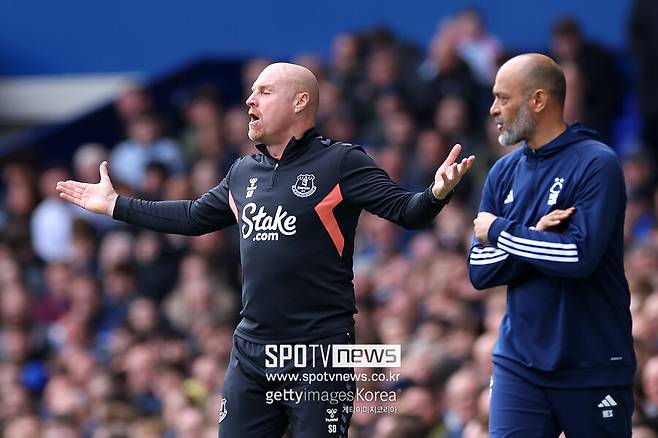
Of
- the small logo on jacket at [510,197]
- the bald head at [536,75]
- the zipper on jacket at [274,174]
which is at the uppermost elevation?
the bald head at [536,75]

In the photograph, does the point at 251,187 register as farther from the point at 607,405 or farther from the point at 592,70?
the point at 592,70

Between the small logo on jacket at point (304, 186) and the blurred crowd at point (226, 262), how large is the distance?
8.06ft

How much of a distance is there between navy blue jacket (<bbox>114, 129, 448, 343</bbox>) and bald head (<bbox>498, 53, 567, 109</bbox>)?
27.3 inches

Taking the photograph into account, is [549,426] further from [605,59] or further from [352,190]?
[605,59]

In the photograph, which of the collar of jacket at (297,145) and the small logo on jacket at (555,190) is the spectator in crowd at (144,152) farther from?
the small logo on jacket at (555,190)

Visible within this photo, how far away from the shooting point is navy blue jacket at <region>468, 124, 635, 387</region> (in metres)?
5.78

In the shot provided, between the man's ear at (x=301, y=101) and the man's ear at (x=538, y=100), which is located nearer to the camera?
the man's ear at (x=538, y=100)

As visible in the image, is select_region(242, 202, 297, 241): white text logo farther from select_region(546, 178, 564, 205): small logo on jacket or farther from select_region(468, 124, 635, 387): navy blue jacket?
select_region(546, 178, 564, 205): small logo on jacket

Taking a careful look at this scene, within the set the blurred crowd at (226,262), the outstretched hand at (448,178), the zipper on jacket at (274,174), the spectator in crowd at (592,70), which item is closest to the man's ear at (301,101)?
the zipper on jacket at (274,174)

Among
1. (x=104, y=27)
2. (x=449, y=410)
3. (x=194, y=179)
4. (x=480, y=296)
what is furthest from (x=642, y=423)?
(x=104, y=27)

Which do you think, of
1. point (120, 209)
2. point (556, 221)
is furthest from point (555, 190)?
point (120, 209)

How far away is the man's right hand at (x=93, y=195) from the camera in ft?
21.4

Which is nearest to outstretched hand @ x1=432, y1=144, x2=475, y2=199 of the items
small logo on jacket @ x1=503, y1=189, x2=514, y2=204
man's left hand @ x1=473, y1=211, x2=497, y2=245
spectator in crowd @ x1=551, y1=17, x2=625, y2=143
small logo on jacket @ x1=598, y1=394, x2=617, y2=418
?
man's left hand @ x1=473, y1=211, x2=497, y2=245

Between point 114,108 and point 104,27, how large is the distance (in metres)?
1.70
